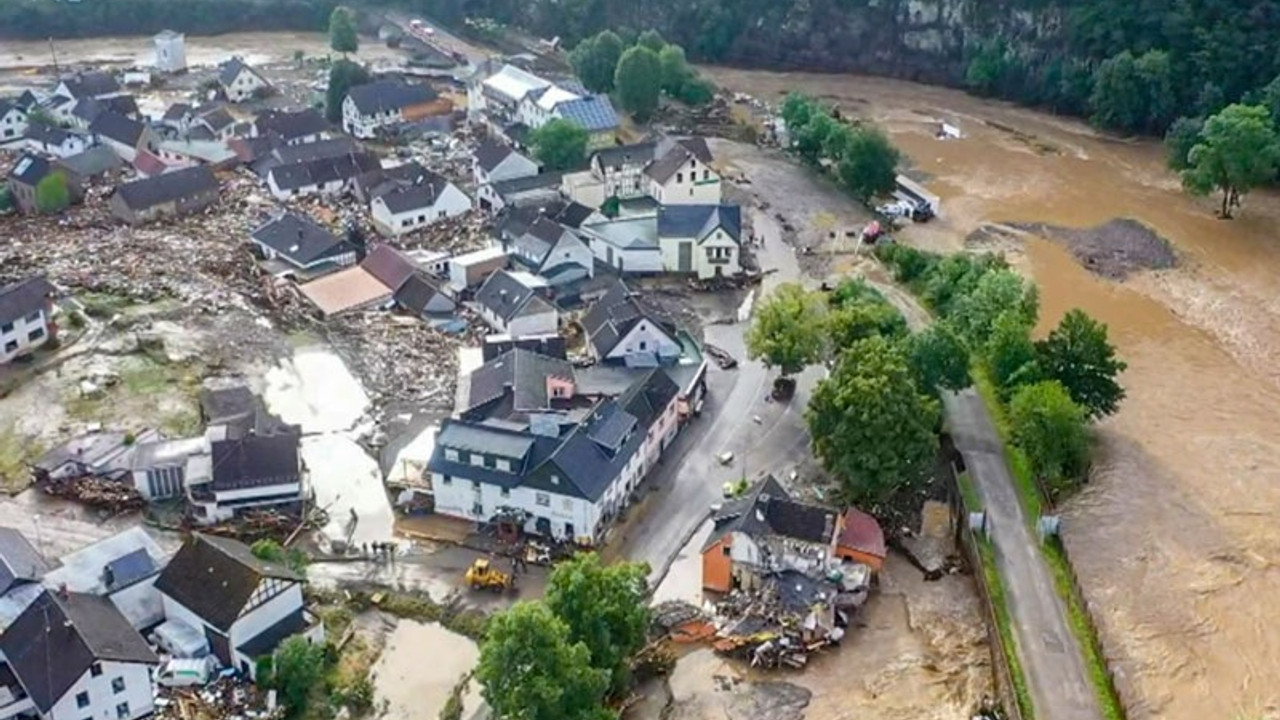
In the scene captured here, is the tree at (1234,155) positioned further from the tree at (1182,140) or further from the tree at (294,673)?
the tree at (294,673)

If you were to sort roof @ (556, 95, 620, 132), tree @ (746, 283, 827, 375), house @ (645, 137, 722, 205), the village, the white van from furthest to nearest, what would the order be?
roof @ (556, 95, 620, 132) < house @ (645, 137, 722, 205) < tree @ (746, 283, 827, 375) < the village < the white van

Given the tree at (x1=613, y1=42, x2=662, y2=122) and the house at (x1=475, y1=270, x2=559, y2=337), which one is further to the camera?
the tree at (x1=613, y1=42, x2=662, y2=122)

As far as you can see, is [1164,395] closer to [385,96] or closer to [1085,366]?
[1085,366]

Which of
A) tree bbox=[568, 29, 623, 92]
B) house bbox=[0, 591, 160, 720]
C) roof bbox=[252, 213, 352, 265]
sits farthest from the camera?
tree bbox=[568, 29, 623, 92]

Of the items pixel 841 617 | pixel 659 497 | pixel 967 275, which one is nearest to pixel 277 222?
pixel 659 497

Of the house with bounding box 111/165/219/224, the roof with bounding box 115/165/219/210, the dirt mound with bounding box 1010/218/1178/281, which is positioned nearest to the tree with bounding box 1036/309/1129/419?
the dirt mound with bounding box 1010/218/1178/281

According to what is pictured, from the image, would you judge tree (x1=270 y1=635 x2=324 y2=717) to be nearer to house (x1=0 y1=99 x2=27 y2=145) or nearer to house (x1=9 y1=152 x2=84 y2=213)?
house (x1=9 y1=152 x2=84 y2=213)
